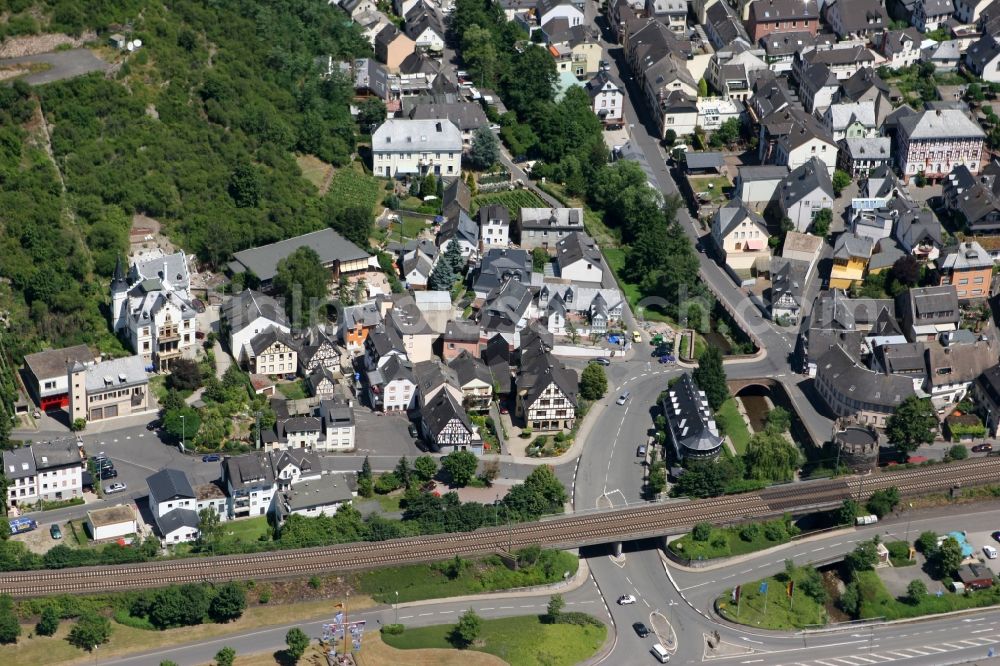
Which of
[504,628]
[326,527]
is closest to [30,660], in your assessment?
[326,527]

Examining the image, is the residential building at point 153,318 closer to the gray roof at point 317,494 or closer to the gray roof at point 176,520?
the gray roof at point 176,520

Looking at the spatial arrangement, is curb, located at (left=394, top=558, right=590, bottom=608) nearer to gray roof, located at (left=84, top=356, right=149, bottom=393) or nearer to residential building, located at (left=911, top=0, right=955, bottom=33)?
gray roof, located at (left=84, top=356, right=149, bottom=393)

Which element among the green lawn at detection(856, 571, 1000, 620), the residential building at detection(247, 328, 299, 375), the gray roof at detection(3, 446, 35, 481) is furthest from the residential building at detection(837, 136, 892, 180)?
the gray roof at detection(3, 446, 35, 481)

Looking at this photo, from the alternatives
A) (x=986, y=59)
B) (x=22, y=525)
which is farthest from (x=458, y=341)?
(x=986, y=59)

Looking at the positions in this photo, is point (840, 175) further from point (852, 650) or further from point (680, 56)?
point (852, 650)

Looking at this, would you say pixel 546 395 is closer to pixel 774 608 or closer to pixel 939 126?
pixel 774 608

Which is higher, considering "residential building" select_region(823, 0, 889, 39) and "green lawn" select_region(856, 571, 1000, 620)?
"residential building" select_region(823, 0, 889, 39)
